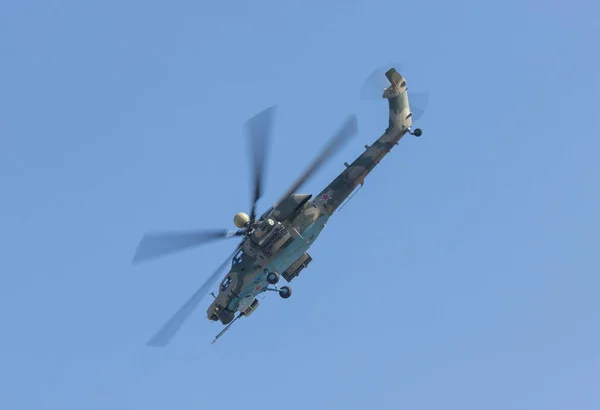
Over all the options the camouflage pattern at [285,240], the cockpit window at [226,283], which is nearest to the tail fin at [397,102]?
the camouflage pattern at [285,240]

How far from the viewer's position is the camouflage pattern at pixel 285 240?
45.0 meters

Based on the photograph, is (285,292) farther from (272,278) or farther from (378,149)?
(378,149)

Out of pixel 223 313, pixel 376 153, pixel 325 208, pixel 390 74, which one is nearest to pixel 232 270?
pixel 223 313

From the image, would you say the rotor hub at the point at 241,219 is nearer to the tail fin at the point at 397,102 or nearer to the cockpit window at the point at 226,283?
the cockpit window at the point at 226,283

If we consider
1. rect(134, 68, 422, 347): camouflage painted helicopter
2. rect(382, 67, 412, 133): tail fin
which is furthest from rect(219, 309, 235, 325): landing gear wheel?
rect(382, 67, 412, 133): tail fin

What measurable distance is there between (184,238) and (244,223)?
3.56 meters

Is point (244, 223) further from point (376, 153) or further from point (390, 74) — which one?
point (390, 74)

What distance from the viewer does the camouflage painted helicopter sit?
43.2m

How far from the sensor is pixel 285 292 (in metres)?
46.4

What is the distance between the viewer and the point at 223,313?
4628cm

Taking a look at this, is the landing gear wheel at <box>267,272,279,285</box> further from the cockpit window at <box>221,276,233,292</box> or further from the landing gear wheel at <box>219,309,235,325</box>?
the landing gear wheel at <box>219,309,235,325</box>

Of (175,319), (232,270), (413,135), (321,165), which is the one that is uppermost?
(413,135)

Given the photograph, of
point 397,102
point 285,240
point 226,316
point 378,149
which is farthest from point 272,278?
point 397,102

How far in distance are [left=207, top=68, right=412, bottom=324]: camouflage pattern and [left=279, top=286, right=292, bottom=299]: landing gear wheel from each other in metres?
0.75
